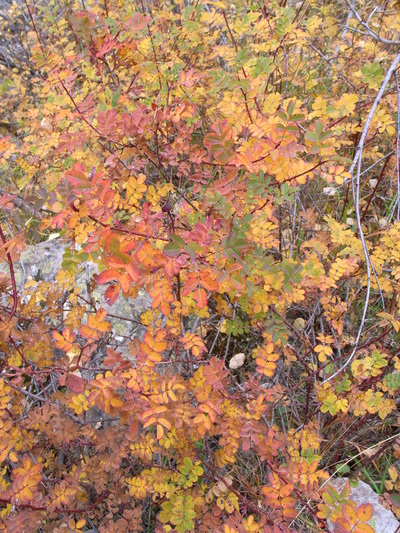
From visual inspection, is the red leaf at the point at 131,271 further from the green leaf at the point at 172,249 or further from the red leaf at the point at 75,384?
the red leaf at the point at 75,384

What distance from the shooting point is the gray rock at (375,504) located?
1.74m

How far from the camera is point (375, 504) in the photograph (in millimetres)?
1817

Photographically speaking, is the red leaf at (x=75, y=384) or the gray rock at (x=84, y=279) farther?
the gray rock at (x=84, y=279)

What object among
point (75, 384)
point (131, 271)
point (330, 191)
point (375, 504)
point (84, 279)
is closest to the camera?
point (131, 271)

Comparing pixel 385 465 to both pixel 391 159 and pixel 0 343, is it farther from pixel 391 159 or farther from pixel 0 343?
pixel 0 343

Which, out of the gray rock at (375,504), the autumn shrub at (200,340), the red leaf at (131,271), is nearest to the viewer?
the red leaf at (131,271)

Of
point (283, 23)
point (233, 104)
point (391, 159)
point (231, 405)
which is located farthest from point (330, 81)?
point (231, 405)

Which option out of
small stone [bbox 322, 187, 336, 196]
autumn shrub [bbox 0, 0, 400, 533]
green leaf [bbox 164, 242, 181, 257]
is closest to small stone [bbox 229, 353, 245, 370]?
autumn shrub [bbox 0, 0, 400, 533]

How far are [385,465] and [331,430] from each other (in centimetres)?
29

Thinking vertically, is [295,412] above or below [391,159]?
below

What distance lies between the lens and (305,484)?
59.9 inches

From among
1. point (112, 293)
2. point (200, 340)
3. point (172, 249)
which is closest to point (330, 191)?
point (200, 340)

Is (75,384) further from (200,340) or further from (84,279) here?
(84,279)

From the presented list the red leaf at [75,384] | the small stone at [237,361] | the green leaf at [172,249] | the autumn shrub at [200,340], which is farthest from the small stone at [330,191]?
the red leaf at [75,384]
